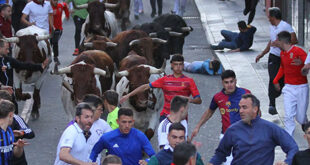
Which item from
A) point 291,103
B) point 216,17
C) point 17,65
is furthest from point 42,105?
point 216,17

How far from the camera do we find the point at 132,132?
29.4ft

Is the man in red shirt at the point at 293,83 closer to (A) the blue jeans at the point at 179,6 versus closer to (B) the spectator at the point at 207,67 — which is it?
(B) the spectator at the point at 207,67

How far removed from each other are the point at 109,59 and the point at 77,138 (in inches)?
261

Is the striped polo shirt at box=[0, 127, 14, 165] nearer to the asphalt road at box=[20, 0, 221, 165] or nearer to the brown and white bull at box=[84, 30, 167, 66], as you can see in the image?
the asphalt road at box=[20, 0, 221, 165]

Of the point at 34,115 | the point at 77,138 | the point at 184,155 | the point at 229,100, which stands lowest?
the point at 34,115

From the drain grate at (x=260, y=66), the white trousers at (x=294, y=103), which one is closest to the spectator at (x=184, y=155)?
the white trousers at (x=294, y=103)

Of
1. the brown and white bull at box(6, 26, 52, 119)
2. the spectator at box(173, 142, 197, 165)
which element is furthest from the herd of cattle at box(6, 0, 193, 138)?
the spectator at box(173, 142, 197, 165)

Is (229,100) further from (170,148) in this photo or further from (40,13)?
(40,13)

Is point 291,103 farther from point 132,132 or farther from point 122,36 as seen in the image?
point 122,36

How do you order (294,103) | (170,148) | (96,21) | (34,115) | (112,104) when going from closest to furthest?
(170,148) < (112,104) < (294,103) < (34,115) < (96,21)

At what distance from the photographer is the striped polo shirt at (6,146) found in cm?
891

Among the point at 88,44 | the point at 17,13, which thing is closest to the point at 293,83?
the point at 88,44

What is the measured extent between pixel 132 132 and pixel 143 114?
4110 millimetres

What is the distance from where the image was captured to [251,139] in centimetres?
856
